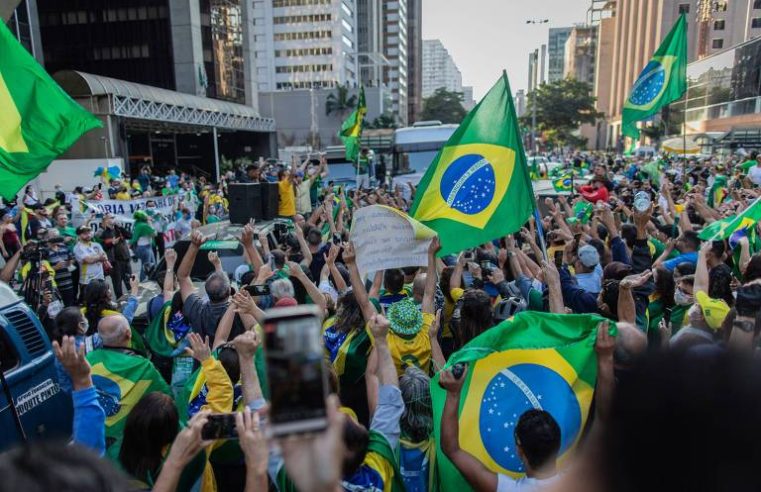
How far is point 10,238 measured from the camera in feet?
31.3

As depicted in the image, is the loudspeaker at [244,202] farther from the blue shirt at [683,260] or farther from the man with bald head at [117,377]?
the blue shirt at [683,260]

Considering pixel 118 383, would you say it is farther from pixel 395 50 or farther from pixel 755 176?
pixel 395 50

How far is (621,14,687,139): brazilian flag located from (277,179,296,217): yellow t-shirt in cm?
642

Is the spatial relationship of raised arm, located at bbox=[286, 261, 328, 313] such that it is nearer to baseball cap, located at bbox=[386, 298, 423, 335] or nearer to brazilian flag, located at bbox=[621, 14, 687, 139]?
baseball cap, located at bbox=[386, 298, 423, 335]

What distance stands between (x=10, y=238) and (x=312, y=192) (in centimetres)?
683

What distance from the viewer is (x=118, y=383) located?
11.2 feet

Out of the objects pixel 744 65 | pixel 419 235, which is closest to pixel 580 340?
pixel 419 235

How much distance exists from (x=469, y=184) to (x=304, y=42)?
99.9 metres

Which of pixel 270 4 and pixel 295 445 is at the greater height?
pixel 270 4

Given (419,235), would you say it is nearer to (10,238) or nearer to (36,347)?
(36,347)

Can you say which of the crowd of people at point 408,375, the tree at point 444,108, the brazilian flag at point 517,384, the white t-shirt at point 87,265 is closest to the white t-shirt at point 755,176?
the crowd of people at point 408,375

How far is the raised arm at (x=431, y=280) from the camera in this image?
432cm

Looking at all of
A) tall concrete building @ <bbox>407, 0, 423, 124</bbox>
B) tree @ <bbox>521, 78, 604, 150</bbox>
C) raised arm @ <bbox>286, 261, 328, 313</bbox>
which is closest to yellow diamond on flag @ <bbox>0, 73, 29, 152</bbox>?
raised arm @ <bbox>286, 261, 328, 313</bbox>

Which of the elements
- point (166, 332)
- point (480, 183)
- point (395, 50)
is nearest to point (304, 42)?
point (395, 50)
